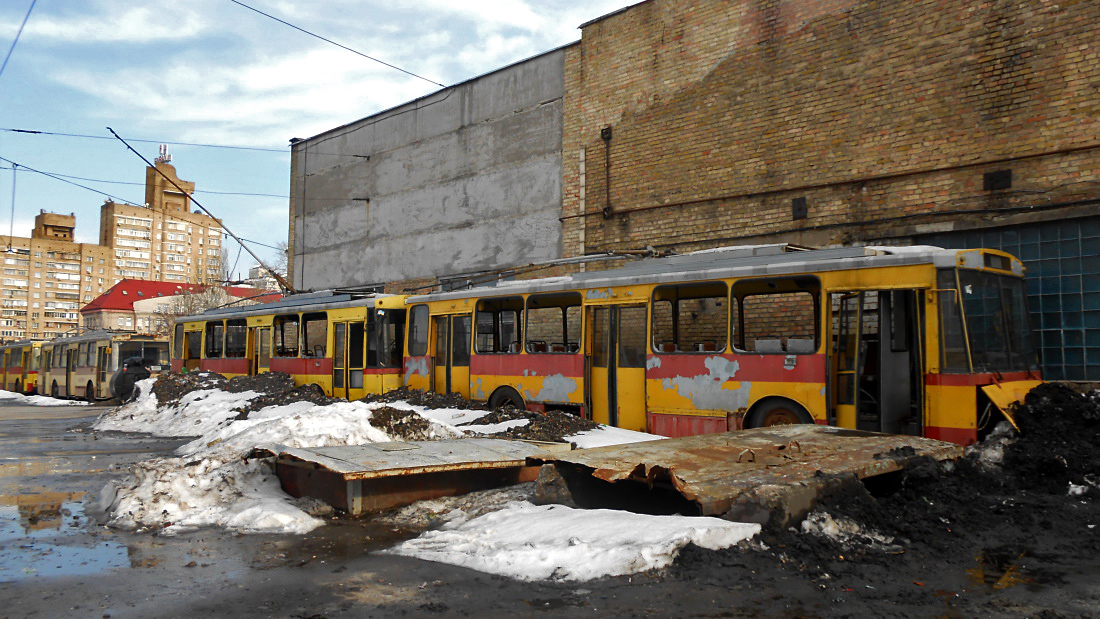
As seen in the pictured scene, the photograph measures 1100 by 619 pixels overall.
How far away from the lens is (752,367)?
1065 cm

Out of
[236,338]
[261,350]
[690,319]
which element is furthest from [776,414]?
[236,338]

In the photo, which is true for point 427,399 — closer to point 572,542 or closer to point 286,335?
point 286,335

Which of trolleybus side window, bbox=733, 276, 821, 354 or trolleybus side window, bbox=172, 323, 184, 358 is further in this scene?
trolleybus side window, bbox=172, 323, 184, 358

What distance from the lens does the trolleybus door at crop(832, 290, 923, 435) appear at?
932 cm

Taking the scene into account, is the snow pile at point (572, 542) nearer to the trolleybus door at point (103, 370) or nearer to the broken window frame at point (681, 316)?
the broken window frame at point (681, 316)

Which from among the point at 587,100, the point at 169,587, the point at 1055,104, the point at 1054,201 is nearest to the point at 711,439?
the point at 169,587

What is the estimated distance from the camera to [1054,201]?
462 inches

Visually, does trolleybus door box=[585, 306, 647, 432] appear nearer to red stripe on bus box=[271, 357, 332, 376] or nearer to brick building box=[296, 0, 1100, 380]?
brick building box=[296, 0, 1100, 380]

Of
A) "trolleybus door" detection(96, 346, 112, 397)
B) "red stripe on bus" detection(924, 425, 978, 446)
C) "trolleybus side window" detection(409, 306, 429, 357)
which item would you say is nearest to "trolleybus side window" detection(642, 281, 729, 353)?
"red stripe on bus" detection(924, 425, 978, 446)

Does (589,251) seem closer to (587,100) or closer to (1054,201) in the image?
(587,100)

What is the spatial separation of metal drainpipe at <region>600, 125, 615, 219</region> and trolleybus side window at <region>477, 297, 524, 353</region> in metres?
4.14

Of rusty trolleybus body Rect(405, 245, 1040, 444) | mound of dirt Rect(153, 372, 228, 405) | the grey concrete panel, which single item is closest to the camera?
rusty trolleybus body Rect(405, 245, 1040, 444)

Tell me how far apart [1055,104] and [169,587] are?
12.8 metres

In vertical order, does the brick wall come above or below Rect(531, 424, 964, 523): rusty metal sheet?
above
